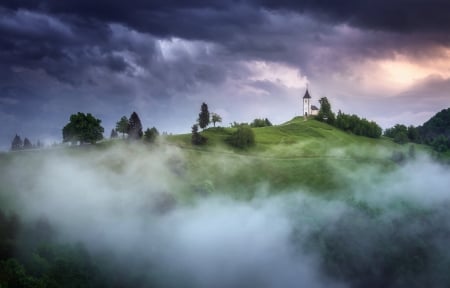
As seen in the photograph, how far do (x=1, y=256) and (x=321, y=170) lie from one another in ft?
274

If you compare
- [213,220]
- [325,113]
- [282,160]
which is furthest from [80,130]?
[325,113]

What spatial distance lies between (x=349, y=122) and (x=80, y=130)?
10125cm

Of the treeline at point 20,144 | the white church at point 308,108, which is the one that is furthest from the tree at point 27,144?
the white church at point 308,108

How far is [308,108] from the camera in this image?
614ft

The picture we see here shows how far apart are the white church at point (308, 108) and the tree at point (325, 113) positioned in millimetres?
4625

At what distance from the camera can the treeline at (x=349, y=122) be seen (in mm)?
175375

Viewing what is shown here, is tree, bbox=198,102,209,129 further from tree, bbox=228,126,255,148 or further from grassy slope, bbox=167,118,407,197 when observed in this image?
tree, bbox=228,126,255,148

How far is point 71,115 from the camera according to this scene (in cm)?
12094

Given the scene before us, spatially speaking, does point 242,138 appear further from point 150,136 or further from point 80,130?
point 80,130

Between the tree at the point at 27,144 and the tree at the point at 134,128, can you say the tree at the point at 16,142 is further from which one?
the tree at the point at 134,128

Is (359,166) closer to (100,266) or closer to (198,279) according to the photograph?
(198,279)

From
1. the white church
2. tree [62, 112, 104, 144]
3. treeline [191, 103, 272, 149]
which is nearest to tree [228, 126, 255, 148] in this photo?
treeline [191, 103, 272, 149]

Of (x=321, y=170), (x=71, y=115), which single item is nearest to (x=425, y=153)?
(x=321, y=170)

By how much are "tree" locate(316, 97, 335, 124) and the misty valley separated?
48492mm
